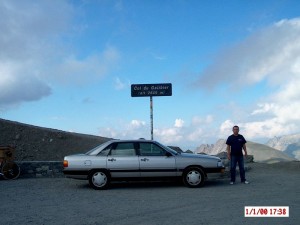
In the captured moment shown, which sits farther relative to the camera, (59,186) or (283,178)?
(283,178)

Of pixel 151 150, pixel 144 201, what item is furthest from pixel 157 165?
pixel 144 201

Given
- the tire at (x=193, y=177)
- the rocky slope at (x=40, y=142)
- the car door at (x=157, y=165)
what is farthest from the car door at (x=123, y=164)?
the rocky slope at (x=40, y=142)

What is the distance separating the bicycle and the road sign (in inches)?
212

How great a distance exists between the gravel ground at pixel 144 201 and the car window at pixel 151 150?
102 centimetres

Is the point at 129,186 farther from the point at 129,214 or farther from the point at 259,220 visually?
the point at 259,220

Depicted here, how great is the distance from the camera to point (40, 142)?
2514 cm

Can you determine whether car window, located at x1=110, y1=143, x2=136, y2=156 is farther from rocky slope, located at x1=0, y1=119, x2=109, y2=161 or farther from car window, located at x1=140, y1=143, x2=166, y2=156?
rocky slope, located at x1=0, y1=119, x2=109, y2=161

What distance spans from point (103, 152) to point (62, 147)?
1457 centimetres

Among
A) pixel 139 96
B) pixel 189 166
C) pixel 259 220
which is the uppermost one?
pixel 139 96

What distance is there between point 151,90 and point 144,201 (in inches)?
308

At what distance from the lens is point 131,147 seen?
11531 millimetres

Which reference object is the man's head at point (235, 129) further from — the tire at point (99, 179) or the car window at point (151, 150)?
the tire at point (99, 179)

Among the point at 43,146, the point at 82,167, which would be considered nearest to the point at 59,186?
the point at 82,167

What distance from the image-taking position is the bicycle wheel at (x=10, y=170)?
45.3ft
